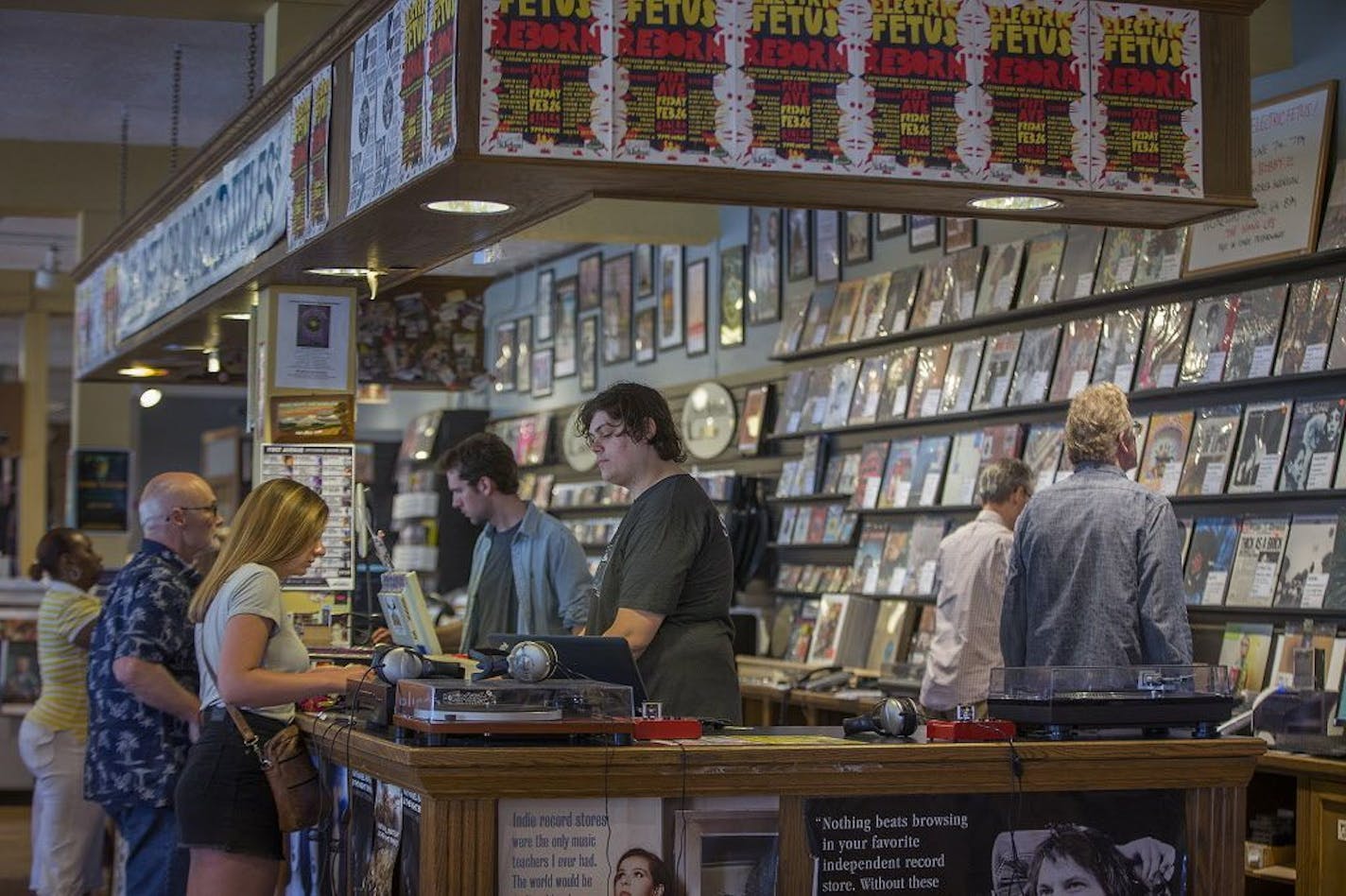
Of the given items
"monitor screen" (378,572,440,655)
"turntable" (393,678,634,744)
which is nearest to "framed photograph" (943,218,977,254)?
"monitor screen" (378,572,440,655)

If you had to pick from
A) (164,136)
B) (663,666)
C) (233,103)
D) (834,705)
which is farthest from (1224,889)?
(164,136)

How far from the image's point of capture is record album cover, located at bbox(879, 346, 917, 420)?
8328 mm

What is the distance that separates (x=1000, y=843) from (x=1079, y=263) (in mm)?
3825

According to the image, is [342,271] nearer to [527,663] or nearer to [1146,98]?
[1146,98]

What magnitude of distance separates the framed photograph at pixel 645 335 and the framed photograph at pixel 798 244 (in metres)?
1.85

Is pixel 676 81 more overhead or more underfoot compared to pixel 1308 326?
more overhead

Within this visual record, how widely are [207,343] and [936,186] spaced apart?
16.5ft

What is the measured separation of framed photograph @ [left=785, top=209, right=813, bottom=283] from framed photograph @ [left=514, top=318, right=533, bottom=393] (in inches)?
160

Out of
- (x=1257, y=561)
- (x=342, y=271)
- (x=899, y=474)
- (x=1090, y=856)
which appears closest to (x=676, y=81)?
(x=1090, y=856)

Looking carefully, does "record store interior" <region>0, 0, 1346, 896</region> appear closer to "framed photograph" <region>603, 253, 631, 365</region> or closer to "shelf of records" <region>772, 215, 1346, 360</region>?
"shelf of records" <region>772, 215, 1346, 360</region>

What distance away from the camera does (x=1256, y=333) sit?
250 inches

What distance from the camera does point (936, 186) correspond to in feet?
15.2

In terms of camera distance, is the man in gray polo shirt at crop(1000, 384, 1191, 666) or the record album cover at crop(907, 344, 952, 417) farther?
the record album cover at crop(907, 344, 952, 417)

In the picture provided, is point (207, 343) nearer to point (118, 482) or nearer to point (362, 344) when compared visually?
point (362, 344)
